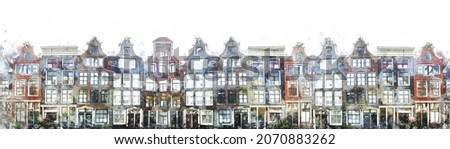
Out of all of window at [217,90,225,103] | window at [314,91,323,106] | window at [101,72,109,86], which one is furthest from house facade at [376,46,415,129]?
window at [101,72,109,86]

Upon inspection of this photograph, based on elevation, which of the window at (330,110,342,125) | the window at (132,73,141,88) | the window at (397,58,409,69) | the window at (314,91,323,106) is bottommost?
the window at (330,110,342,125)

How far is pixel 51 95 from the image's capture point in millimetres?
6836

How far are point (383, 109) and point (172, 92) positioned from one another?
184 centimetres

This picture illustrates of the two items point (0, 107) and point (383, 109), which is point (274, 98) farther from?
point (0, 107)

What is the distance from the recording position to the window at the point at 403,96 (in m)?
6.79

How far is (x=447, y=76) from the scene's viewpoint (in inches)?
265

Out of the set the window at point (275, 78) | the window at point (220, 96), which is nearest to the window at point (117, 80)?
the window at point (220, 96)

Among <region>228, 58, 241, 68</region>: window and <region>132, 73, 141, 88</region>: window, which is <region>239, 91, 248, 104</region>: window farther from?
<region>132, 73, 141, 88</region>: window

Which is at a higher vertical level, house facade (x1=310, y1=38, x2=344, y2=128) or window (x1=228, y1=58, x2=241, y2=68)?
window (x1=228, y1=58, x2=241, y2=68)

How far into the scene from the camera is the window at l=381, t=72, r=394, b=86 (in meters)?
6.80

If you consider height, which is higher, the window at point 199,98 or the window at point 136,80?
the window at point 136,80

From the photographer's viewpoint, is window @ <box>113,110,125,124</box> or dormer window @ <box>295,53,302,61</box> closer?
dormer window @ <box>295,53,302,61</box>

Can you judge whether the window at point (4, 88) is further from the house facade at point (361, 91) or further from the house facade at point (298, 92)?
the house facade at point (361, 91)

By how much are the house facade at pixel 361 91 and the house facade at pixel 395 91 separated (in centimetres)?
5
